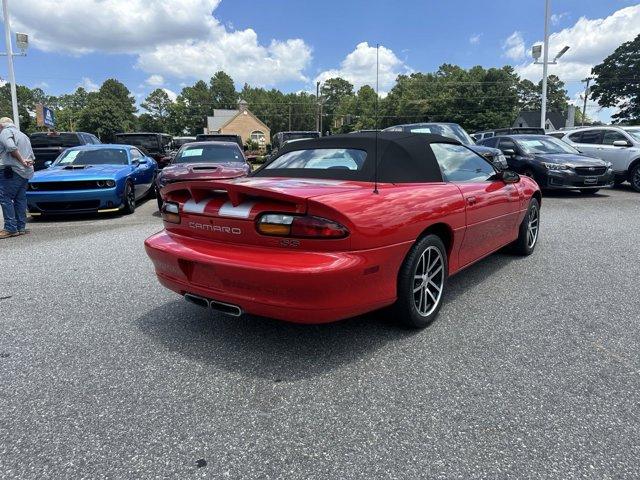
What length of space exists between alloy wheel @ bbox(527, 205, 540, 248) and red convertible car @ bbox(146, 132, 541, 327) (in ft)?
4.98

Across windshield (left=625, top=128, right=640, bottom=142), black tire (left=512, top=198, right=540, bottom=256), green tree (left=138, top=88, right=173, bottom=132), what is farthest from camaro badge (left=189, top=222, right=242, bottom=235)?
green tree (left=138, top=88, right=173, bottom=132)

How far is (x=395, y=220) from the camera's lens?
2863 millimetres

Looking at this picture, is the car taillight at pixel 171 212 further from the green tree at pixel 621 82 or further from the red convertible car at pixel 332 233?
the green tree at pixel 621 82

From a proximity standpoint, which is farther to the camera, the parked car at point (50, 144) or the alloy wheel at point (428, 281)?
the parked car at point (50, 144)

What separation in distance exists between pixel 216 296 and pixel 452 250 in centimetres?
183

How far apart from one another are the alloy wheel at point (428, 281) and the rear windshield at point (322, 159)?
82 cm

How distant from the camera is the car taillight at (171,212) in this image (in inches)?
127

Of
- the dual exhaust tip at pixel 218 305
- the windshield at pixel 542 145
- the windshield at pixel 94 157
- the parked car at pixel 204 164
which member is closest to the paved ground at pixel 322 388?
the dual exhaust tip at pixel 218 305

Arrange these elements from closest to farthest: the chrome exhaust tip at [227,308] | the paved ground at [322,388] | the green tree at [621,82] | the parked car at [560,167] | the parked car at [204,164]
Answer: the paved ground at [322,388], the chrome exhaust tip at [227,308], the parked car at [204,164], the parked car at [560,167], the green tree at [621,82]

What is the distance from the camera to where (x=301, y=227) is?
2611 millimetres

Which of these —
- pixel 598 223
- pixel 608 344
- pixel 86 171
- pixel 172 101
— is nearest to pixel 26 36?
pixel 86 171

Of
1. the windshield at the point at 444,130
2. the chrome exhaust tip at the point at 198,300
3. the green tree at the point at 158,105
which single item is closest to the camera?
the chrome exhaust tip at the point at 198,300

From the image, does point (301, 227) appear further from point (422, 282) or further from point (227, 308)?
point (422, 282)

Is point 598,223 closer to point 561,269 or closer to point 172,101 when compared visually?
point 561,269
